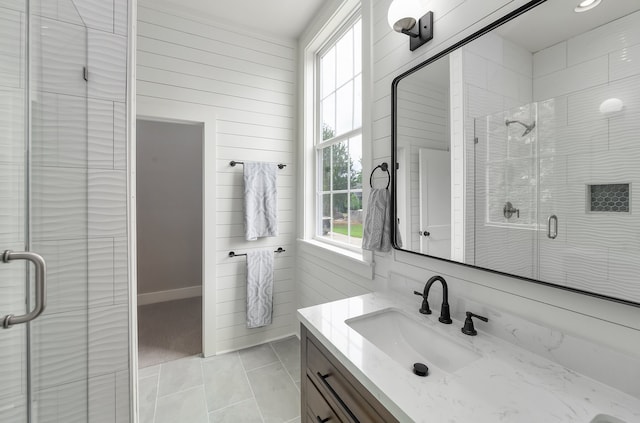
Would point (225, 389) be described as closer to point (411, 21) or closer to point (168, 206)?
point (411, 21)

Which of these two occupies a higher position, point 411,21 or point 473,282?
point 411,21

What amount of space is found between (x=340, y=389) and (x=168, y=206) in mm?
3578

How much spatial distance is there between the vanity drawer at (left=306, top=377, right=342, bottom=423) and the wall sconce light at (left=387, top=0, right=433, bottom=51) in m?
1.58

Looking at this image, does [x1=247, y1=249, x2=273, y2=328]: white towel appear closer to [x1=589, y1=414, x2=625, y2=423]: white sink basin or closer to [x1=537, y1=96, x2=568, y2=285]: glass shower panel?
[x1=537, y1=96, x2=568, y2=285]: glass shower panel

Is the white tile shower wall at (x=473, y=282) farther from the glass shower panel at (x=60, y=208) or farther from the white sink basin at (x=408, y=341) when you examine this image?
the glass shower panel at (x=60, y=208)

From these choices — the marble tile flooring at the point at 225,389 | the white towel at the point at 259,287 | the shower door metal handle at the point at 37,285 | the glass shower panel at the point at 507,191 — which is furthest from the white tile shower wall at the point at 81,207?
the glass shower panel at the point at 507,191

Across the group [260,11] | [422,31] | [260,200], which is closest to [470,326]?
[422,31]

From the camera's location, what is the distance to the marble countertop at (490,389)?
0.59 m

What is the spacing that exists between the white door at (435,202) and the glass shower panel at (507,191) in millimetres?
128

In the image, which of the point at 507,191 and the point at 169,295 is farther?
the point at 169,295

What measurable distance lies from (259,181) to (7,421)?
186 centimetres

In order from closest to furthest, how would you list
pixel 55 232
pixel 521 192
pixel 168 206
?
pixel 521 192
pixel 55 232
pixel 168 206

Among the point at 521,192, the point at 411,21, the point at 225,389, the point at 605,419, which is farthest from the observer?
the point at 225,389

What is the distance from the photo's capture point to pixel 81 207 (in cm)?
→ 113
